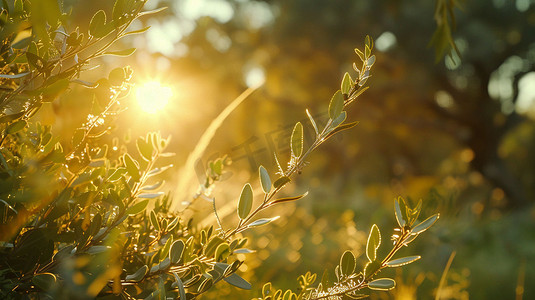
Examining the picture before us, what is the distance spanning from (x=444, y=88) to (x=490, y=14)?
119 inches

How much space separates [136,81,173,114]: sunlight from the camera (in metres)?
1.23

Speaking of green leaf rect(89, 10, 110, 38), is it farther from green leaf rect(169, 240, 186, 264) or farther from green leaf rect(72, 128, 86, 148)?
green leaf rect(169, 240, 186, 264)

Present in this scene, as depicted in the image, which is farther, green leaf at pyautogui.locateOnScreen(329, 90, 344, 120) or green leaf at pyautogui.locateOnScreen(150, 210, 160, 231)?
green leaf at pyautogui.locateOnScreen(150, 210, 160, 231)

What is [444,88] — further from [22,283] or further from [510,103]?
[22,283]

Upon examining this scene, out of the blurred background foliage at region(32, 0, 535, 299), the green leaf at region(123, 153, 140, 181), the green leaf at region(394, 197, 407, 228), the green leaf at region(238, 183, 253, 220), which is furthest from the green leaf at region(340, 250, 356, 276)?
the blurred background foliage at region(32, 0, 535, 299)

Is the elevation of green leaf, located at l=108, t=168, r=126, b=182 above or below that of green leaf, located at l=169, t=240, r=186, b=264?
above

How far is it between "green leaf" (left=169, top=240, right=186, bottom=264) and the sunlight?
478mm

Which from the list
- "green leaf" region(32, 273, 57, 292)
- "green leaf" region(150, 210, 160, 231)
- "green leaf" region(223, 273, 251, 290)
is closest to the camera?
"green leaf" region(32, 273, 57, 292)

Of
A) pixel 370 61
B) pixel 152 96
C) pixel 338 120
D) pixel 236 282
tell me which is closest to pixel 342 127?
pixel 338 120

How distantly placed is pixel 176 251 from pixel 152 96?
1.79ft

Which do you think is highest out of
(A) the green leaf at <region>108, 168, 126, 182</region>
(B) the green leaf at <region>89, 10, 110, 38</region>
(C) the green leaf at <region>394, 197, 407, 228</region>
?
(B) the green leaf at <region>89, 10, 110, 38</region>

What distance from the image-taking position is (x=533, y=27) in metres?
13.2

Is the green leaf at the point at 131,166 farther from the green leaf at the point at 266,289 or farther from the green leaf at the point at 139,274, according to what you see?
the green leaf at the point at 266,289

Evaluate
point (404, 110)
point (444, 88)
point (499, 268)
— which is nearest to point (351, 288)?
point (499, 268)
